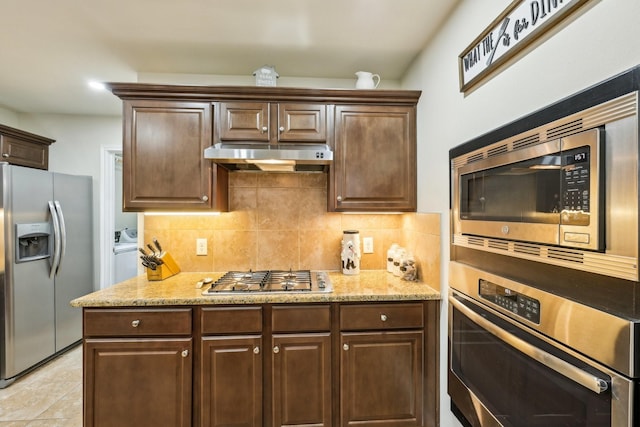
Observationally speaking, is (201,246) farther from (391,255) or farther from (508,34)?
(508,34)

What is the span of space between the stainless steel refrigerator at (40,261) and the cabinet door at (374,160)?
2.69m

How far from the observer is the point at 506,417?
112 centimetres

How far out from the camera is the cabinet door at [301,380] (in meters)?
1.72

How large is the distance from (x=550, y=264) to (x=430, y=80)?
138cm

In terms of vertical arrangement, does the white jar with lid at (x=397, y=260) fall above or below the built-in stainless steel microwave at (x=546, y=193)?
below

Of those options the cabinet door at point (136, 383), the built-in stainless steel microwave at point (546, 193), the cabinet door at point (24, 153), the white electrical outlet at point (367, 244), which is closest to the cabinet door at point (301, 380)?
the cabinet door at point (136, 383)

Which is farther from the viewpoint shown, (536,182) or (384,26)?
(384,26)

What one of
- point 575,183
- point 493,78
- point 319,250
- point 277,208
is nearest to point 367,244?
point 319,250

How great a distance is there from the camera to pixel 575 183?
82 centimetres

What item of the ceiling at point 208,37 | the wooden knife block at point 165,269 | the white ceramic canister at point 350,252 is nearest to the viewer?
the ceiling at point 208,37

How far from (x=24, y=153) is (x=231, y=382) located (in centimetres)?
322

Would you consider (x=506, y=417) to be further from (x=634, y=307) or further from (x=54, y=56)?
(x=54, y=56)

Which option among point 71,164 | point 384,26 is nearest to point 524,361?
point 384,26

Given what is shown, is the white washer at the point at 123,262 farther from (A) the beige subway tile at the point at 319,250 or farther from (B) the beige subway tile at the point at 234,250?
(A) the beige subway tile at the point at 319,250
